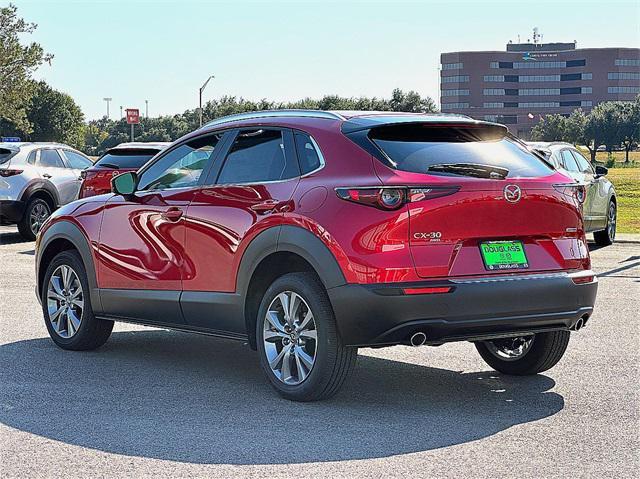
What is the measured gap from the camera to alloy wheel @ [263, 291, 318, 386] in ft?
22.3

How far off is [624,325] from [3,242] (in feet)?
42.7

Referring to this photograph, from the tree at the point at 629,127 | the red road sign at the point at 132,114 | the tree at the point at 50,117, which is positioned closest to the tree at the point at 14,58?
the red road sign at the point at 132,114

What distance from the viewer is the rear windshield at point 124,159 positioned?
18.7 m

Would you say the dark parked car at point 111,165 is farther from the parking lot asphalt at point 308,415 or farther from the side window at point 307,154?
the side window at point 307,154

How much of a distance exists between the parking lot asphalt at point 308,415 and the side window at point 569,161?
9.38m

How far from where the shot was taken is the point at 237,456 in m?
5.57

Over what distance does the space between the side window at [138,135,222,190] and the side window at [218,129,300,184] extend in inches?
10.0

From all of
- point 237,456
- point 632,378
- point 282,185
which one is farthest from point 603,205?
point 237,456

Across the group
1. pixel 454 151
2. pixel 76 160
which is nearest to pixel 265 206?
pixel 454 151

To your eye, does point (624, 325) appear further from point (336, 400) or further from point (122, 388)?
point (122, 388)

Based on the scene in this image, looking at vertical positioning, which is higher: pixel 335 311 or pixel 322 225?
pixel 322 225

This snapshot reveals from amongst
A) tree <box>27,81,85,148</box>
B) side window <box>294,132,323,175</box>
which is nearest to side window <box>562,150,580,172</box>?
side window <box>294,132,323,175</box>

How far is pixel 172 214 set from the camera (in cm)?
783

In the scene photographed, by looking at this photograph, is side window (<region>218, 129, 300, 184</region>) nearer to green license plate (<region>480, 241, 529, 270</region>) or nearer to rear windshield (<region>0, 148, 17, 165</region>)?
green license plate (<region>480, 241, 529, 270</region>)
